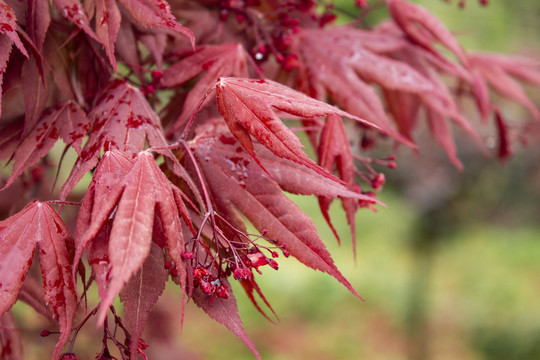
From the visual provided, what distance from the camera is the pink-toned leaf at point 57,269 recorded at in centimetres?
60

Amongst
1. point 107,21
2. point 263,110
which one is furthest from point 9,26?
point 263,110

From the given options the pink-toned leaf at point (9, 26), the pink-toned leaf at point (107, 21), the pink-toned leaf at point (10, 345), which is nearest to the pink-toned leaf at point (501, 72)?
the pink-toned leaf at point (107, 21)

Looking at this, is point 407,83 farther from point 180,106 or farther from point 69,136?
point 69,136

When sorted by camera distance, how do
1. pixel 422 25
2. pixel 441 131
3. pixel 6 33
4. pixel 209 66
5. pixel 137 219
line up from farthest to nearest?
1. pixel 441 131
2. pixel 422 25
3. pixel 209 66
4. pixel 6 33
5. pixel 137 219

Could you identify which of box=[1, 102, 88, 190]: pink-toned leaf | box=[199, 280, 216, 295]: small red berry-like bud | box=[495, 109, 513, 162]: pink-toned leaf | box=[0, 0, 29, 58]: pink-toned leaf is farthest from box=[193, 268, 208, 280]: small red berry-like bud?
box=[495, 109, 513, 162]: pink-toned leaf

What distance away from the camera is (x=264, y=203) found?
0.71 m

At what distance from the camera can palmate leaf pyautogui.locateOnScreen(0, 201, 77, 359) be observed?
59 centimetres

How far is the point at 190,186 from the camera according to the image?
67 cm

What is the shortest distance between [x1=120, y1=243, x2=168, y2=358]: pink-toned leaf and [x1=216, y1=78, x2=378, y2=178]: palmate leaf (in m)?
0.19

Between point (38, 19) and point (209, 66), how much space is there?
28cm

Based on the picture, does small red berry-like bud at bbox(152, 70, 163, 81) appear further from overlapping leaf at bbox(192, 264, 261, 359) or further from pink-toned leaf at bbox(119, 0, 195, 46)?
overlapping leaf at bbox(192, 264, 261, 359)

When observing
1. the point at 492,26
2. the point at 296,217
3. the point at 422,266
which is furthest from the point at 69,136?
the point at 492,26

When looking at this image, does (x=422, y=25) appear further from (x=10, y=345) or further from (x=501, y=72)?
(x=10, y=345)

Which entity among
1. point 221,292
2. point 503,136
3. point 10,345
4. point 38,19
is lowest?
point 10,345
